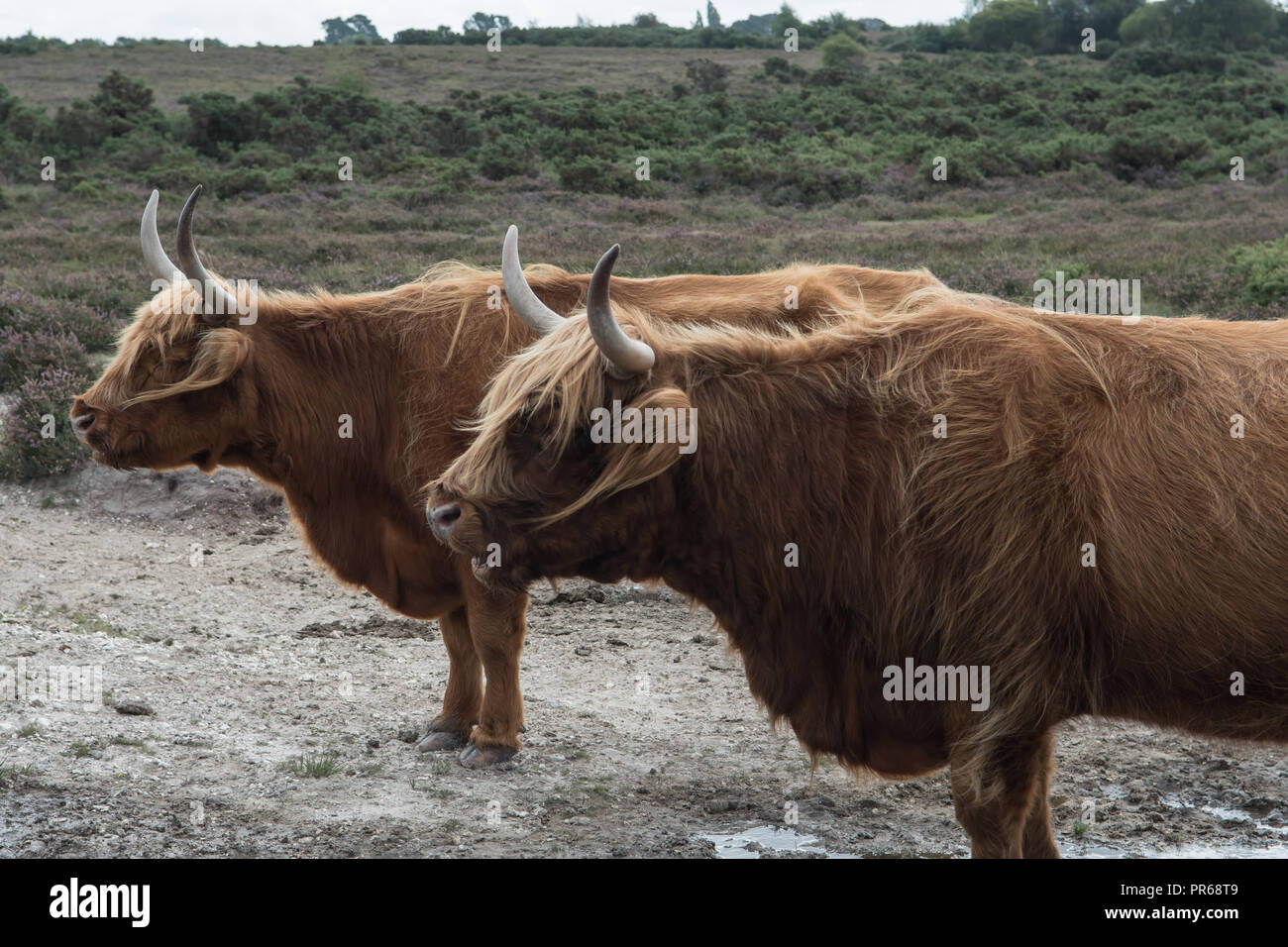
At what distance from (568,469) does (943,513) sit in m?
0.97

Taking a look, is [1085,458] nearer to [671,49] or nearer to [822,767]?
[822,767]

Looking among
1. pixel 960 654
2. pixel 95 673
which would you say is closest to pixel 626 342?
pixel 960 654

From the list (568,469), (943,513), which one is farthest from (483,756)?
(943,513)

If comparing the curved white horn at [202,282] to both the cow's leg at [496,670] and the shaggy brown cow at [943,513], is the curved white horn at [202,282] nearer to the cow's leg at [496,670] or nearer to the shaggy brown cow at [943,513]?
the cow's leg at [496,670]

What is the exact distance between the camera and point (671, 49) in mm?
48500

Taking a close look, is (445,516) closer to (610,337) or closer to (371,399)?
(610,337)

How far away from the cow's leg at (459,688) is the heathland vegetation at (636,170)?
496 cm

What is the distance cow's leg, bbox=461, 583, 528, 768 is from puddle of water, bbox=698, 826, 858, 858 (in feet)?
3.38

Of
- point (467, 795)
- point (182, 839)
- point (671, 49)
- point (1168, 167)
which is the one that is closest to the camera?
point (182, 839)

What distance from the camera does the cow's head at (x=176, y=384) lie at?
180 inches

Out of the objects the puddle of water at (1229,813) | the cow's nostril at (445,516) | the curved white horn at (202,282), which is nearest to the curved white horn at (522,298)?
the cow's nostril at (445,516)

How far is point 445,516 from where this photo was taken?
10.3ft

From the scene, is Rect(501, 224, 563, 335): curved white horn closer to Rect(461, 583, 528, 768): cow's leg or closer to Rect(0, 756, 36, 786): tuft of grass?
Rect(461, 583, 528, 768): cow's leg

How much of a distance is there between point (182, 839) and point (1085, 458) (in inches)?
126
